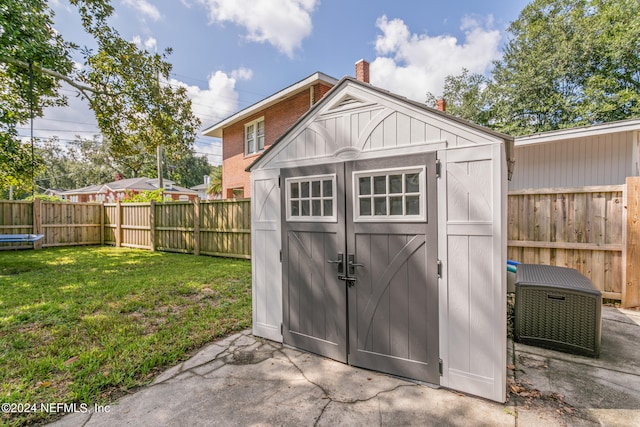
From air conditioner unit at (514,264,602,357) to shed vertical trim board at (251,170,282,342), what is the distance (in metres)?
2.90

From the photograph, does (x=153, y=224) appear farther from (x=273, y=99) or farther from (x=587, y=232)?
(x=587, y=232)

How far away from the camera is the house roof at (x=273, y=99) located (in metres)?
10.2

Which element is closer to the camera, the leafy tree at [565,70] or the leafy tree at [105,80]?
the leafy tree at [105,80]

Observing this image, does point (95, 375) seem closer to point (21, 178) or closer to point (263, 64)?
point (21, 178)

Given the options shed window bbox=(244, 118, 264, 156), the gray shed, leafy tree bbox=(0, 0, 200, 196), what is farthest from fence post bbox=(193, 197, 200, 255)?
the gray shed

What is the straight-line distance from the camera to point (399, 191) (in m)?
2.76

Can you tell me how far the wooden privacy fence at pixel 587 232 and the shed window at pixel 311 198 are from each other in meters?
4.19

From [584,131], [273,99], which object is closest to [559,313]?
[584,131]

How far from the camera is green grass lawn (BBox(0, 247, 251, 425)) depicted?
2635 mm

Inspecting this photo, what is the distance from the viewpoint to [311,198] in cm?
324

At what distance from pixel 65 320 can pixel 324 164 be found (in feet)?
14.1

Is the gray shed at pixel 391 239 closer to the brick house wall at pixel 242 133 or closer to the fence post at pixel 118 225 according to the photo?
the brick house wall at pixel 242 133

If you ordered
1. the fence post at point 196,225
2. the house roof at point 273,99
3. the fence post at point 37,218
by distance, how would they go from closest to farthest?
the fence post at point 196,225 < the house roof at point 273,99 < the fence post at point 37,218

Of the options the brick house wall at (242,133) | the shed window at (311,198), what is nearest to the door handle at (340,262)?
the shed window at (311,198)
